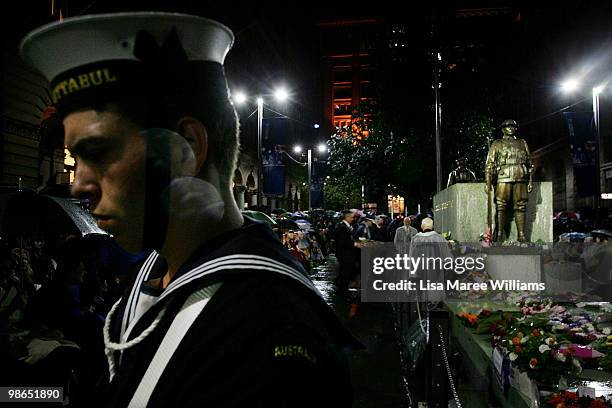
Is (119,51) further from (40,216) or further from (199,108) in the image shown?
(40,216)

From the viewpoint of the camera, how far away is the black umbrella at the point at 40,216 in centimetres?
634

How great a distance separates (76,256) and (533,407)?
5.38 m

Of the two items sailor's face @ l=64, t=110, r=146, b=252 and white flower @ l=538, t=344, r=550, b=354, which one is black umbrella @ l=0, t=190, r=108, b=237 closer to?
white flower @ l=538, t=344, r=550, b=354

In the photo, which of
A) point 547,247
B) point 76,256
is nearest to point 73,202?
point 76,256

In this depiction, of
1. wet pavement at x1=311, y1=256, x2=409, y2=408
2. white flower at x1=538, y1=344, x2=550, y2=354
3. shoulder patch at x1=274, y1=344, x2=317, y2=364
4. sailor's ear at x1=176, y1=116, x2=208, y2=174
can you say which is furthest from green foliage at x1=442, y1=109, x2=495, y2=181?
shoulder patch at x1=274, y1=344, x2=317, y2=364

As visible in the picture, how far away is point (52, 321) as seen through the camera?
497 cm

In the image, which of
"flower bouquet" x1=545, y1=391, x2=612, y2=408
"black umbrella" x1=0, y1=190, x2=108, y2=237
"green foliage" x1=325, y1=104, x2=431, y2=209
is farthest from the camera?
"green foliage" x1=325, y1=104, x2=431, y2=209

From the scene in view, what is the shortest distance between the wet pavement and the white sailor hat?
4.95m

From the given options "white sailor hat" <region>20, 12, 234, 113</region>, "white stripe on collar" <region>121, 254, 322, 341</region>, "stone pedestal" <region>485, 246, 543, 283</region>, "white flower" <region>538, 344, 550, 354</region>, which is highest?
"white sailor hat" <region>20, 12, 234, 113</region>

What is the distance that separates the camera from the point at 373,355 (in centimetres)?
920

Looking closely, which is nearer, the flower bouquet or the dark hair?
the dark hair

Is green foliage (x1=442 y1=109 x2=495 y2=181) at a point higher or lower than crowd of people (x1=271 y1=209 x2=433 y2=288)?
higher

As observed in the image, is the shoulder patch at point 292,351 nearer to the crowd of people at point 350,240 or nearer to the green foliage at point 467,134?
the crowd of people at point 350,240

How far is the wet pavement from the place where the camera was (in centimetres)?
709
